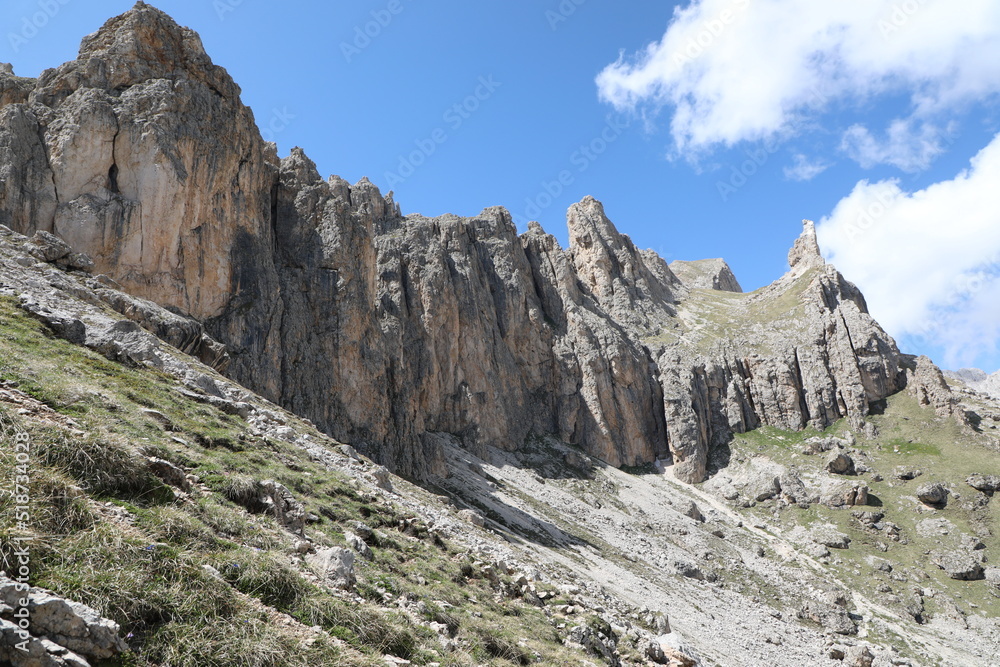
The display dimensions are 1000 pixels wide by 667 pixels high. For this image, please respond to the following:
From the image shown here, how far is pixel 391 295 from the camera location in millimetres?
82125

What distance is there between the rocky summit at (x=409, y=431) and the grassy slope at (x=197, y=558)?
2.6 inches

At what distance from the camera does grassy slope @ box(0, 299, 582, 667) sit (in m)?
7.17

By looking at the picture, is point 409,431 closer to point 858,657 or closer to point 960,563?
point 858,657

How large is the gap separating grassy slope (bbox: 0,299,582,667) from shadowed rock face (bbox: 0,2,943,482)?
3139 centimetres

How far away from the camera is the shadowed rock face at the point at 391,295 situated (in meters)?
44.5

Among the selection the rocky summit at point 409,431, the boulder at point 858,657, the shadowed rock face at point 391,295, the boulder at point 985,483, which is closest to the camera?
the rocky summit at point 409,431

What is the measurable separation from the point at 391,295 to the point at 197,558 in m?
75.0

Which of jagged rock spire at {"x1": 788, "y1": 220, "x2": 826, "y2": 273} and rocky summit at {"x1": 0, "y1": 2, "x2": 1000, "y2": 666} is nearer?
rocky summit at {"x1": 0, "y1": 2, "x2": 1000, "y2": 666}

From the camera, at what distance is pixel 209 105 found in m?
51.2

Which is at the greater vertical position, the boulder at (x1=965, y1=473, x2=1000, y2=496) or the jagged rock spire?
the jagged rock spire

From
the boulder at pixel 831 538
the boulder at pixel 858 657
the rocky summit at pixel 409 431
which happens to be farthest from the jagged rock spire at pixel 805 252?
the boulder at pixel 858 657

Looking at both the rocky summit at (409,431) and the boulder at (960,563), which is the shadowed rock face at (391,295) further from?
the boulder at (960,563)

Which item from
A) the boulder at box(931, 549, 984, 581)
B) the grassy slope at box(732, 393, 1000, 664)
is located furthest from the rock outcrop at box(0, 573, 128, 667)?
the boulder at box(931, 549, 984, 581)

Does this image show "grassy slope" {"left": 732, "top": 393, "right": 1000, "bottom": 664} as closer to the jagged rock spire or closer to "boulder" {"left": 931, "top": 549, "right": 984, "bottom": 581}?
"boulder" {"left": 931, "top": 549, "right": 984, "bottom": 581}
